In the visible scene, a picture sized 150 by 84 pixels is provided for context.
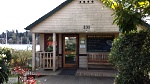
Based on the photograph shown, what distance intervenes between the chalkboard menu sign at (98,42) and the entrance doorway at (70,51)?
1.00 metres

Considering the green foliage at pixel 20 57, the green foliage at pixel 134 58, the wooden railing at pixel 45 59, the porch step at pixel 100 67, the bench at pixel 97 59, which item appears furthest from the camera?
the green foliage at pixel 20 57

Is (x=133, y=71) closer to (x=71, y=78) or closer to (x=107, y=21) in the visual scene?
(x=71, y=78)

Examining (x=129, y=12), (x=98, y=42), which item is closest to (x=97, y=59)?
(x=98, y=42)

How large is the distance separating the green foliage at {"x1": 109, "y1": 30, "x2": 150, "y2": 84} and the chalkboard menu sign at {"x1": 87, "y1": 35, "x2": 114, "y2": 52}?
8.67 metres

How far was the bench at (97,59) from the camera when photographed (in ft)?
47.3

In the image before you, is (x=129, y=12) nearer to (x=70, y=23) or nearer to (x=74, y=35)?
(x=70, y=23)

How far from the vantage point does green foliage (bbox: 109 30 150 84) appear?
564cm

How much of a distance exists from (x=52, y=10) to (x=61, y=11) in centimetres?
57

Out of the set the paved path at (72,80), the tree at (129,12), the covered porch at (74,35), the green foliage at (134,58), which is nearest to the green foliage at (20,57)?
the covered porch at (74,35)

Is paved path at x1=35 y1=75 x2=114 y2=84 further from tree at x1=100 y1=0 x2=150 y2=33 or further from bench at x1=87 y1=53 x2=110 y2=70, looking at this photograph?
tree at x1=100 y1=0 x2=150 y2=33

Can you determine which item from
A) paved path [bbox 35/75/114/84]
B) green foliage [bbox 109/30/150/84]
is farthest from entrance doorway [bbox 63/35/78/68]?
green foliage [bbox 109/30/150/84]

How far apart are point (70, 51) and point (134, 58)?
9.76 meters

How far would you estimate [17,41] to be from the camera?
3091 cm

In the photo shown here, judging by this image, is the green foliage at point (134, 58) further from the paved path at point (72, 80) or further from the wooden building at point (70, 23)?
the wooden building at point (70, 23)
